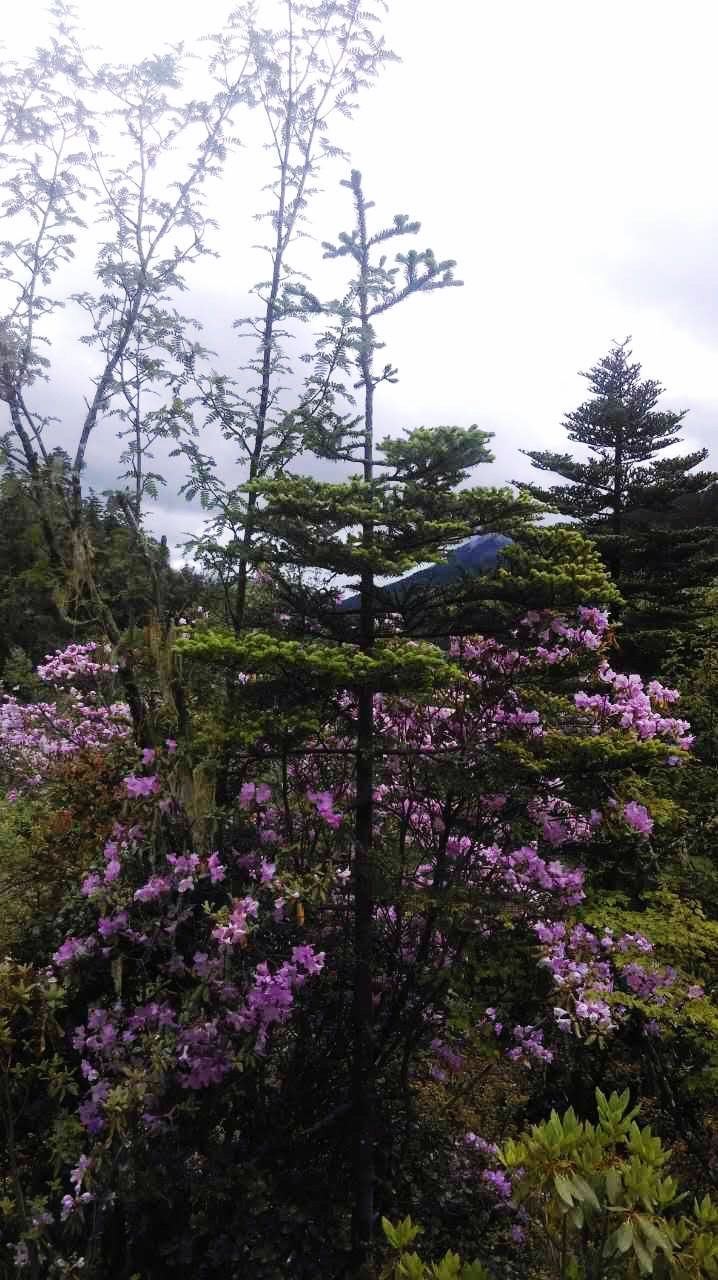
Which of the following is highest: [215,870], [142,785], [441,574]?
[441,574]

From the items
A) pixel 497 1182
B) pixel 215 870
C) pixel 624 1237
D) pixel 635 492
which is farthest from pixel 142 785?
pixel 635 492

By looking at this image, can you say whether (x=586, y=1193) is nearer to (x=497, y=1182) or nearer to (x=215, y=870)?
(x=215, y=870)

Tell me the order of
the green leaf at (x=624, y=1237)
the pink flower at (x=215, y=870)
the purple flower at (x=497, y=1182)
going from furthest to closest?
the purple flower at (x=497, y=1182)
the pink flower at (x=215, y=870)
the green leaf at (x=624, y=1237)

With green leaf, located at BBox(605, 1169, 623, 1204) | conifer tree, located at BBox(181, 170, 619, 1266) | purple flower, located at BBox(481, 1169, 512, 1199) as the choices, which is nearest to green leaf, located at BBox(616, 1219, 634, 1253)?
green leaf, located at BBox(605, 1169, 623, 1204)

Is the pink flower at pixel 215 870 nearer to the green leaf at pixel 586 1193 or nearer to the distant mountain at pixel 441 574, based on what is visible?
the distant mountain at pixel 441 574

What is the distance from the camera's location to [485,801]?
456 centimetres

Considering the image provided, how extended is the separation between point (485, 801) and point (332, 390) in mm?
3248

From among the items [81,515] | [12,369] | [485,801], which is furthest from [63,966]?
[12,369]

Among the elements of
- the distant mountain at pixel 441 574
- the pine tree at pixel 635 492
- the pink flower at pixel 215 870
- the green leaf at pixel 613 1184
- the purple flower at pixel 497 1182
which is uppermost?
the pine tree at pixel 635 492

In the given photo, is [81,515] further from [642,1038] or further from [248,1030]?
[642,1038]

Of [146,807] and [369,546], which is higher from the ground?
[369,546]

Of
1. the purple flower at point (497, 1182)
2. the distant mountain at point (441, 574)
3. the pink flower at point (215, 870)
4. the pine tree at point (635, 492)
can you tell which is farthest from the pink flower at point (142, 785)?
the pine tree at point (635, 492)

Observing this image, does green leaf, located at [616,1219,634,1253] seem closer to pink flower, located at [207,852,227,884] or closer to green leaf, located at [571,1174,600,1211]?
green leaf, located at [571,1174,600,1211]

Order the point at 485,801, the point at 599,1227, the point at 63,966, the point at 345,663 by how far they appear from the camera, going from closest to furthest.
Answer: the point at 599,1227 < the point at 345,663 < the point at 63,966 < the point at 485,801
